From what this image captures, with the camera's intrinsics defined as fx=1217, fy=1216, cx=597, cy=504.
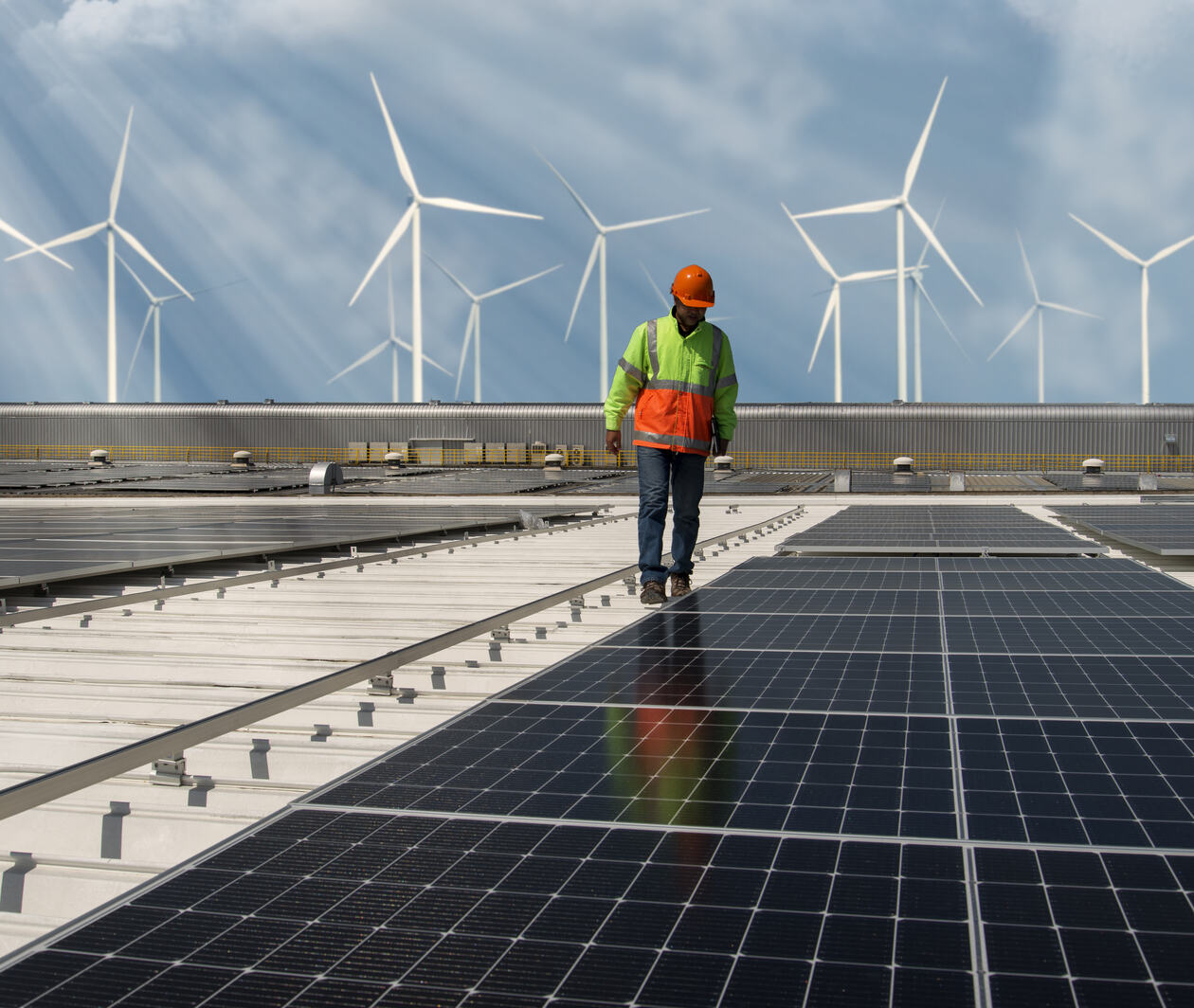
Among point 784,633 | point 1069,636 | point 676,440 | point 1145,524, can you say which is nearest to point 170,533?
point 676,440

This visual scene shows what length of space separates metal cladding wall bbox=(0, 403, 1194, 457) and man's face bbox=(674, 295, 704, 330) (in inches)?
2182

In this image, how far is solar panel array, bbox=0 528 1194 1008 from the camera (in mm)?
2699

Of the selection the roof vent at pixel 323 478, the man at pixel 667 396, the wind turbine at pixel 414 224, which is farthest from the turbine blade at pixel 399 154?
the man at pixel 667 396

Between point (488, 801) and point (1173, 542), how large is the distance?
10.6 meters

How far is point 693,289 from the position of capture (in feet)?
28.2

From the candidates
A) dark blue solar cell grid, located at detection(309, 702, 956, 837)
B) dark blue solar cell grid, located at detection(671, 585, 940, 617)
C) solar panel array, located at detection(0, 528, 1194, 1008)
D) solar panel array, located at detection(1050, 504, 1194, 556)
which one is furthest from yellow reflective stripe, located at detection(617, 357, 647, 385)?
solar panel array, located at detection(1050, 504, 1194, 556)

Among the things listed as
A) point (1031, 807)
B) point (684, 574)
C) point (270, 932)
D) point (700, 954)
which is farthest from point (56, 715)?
point (684, 574)

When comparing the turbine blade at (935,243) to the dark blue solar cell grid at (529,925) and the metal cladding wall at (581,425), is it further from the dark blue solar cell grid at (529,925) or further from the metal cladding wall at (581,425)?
the dark blue solar cell grid at (529,925)

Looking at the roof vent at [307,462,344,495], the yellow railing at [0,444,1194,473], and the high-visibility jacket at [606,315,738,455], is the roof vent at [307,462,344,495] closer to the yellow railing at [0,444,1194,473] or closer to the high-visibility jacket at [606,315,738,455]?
the high-visibility jacket at [606,315,738,455]

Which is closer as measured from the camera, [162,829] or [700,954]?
[700,954]

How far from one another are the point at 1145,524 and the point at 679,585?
962 cm

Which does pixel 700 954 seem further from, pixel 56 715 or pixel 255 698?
pixel 56 715

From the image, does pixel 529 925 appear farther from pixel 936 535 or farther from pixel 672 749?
pixel 936 535

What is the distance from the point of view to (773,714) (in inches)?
204
